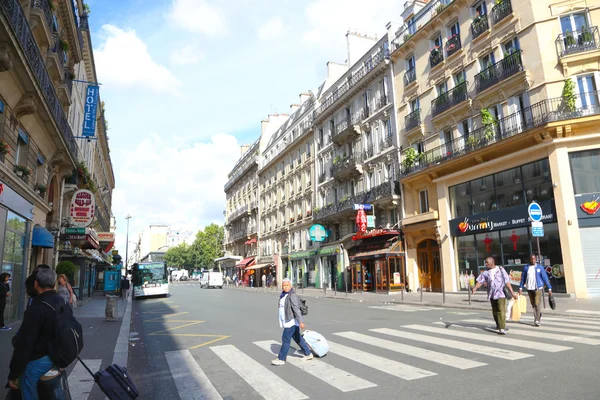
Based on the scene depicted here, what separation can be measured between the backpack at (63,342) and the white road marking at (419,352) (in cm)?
517

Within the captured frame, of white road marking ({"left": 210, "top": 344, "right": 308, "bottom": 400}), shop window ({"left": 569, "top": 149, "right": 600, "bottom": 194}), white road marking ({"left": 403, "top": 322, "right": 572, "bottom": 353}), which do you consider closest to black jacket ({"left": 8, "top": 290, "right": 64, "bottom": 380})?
white road marking ({"left": 210, "top": 344, "right": 308, "bottom": 400})

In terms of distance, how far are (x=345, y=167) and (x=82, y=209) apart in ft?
64.3

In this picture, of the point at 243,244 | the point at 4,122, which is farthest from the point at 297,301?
the point at 243,244

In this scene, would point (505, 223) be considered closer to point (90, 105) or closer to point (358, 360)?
point (358, 360)

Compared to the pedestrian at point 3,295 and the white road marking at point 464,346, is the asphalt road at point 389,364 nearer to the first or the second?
the white road marking at point 464,346

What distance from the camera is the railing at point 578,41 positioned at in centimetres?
1828

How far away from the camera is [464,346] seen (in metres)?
7.60

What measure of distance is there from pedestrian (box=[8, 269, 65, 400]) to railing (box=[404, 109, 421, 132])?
1001 inches

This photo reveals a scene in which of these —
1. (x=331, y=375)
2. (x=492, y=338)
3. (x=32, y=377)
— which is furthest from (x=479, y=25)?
(x=32, y=377)

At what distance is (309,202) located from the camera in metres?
41.2

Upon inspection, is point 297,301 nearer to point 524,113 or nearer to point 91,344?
point 91,344

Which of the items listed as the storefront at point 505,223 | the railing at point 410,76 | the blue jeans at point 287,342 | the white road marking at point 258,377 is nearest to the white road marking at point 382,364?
the blue jeans at point 287,342

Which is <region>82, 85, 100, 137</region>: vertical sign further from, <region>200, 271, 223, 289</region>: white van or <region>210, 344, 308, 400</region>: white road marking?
<region>200, 271, 223, 289</region>: white van

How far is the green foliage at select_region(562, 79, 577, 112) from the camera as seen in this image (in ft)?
58.4
